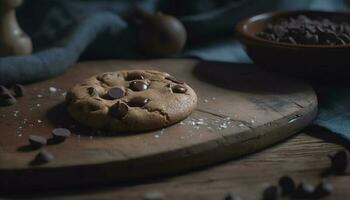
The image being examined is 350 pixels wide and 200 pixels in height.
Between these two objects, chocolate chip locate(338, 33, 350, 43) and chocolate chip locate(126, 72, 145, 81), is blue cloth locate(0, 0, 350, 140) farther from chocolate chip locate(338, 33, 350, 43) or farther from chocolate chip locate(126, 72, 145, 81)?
chocolate chip locate(126, 72, 145, 81)

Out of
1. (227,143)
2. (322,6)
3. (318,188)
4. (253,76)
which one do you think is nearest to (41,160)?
(227,143)

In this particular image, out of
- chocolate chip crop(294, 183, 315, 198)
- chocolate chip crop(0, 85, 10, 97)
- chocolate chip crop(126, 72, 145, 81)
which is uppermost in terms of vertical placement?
chocolate chip crop(126, 72, 145, 81)

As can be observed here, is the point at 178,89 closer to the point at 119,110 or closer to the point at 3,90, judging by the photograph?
the point at 119,110

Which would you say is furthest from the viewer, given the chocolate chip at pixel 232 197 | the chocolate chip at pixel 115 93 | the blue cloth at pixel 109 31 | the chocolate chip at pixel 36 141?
the blue cloth at pixel 109 31

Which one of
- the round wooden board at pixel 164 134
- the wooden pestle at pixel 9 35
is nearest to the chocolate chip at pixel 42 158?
the round wooden board at pixel 164 134

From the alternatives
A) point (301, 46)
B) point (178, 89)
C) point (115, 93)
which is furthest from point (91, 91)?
point (301, 46)

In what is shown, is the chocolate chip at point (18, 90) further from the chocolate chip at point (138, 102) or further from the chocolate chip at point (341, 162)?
the chocolate chip at point (341, 162)

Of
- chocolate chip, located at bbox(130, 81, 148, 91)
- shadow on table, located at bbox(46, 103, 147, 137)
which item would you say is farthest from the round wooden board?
chocolate chip, located at bbox(130, 81, 148, 91)
